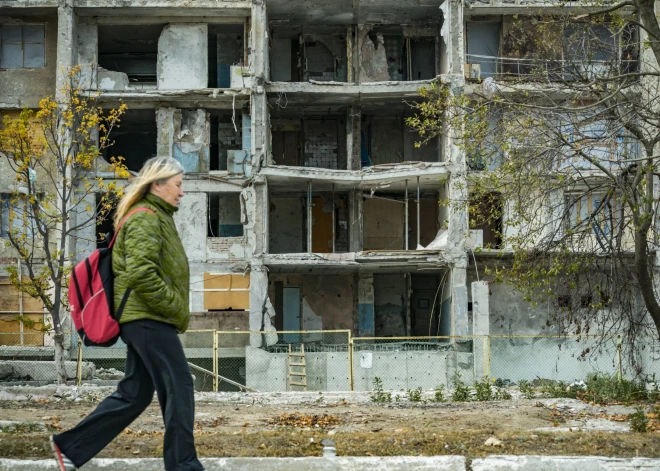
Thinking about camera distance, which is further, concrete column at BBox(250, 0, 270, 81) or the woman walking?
concrete column at BBox(250, 0, 270, 81)

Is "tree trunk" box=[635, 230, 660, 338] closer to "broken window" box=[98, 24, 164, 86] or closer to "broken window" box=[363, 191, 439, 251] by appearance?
"broken window" box=[363, 191, 439, 251]

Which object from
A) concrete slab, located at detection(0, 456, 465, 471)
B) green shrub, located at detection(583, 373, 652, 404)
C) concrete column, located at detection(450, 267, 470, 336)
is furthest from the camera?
concrete column, located at detection(450, 267, 470, 336)

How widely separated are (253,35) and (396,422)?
89.5 ft

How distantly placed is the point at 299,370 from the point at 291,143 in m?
12.6

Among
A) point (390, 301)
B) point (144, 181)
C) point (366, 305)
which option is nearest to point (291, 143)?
point (366, 305)

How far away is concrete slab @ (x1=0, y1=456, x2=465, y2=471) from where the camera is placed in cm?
664

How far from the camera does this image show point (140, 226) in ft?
19.3

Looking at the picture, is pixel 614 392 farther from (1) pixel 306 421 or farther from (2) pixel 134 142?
(2) pixel 134 142

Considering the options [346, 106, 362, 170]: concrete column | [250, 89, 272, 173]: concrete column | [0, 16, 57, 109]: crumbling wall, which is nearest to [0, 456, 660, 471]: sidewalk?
[250, 89, 272, 173]: concrete column

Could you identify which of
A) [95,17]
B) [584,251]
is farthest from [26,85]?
[584,251]

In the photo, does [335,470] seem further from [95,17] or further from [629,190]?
[95,17]

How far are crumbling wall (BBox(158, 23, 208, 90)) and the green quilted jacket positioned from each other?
1227 inches

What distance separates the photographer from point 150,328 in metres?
5.80

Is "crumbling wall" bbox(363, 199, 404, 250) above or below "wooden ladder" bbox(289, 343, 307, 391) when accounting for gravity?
above
